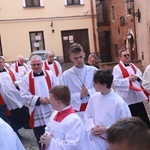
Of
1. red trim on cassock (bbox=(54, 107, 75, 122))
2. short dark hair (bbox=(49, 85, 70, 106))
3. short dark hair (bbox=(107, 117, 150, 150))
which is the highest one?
short dark hair (bbox=(107, 117, 150, 150))

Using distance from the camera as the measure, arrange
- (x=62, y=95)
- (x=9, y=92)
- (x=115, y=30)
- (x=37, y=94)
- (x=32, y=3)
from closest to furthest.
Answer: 1. (x=62, y=95)
2. (x=37, y=94)
3. (x=9, y=92)
4. (x=115, y=30)
5. (x=32, y=3)

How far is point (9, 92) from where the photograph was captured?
6527 mm

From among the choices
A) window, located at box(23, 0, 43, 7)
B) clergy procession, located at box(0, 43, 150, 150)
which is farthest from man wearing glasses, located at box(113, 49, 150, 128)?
window, located at box(23, 0, 43, 7)

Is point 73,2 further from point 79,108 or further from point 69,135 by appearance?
point 69,135

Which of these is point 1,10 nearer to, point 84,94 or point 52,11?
point 52,11

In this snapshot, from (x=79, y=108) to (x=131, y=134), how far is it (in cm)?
334

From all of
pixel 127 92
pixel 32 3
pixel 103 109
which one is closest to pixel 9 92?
pixel 127 92

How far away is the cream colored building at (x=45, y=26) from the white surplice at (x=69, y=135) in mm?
21349

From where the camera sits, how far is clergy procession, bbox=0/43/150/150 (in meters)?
1.74

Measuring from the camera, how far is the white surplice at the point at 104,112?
364 cm

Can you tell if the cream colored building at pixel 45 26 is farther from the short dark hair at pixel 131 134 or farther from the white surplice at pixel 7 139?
Answer: the short dark hair at pixel 131 134

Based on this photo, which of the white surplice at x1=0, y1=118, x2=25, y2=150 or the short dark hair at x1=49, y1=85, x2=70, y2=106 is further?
the short dark hair at x1=49, y1=85, x2=70, y2=106

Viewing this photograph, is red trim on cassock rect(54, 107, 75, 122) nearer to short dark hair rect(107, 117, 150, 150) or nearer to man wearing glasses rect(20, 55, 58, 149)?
man wearing glasses rect(20, 55, 58, 149)

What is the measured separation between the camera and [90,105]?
3910 mm
